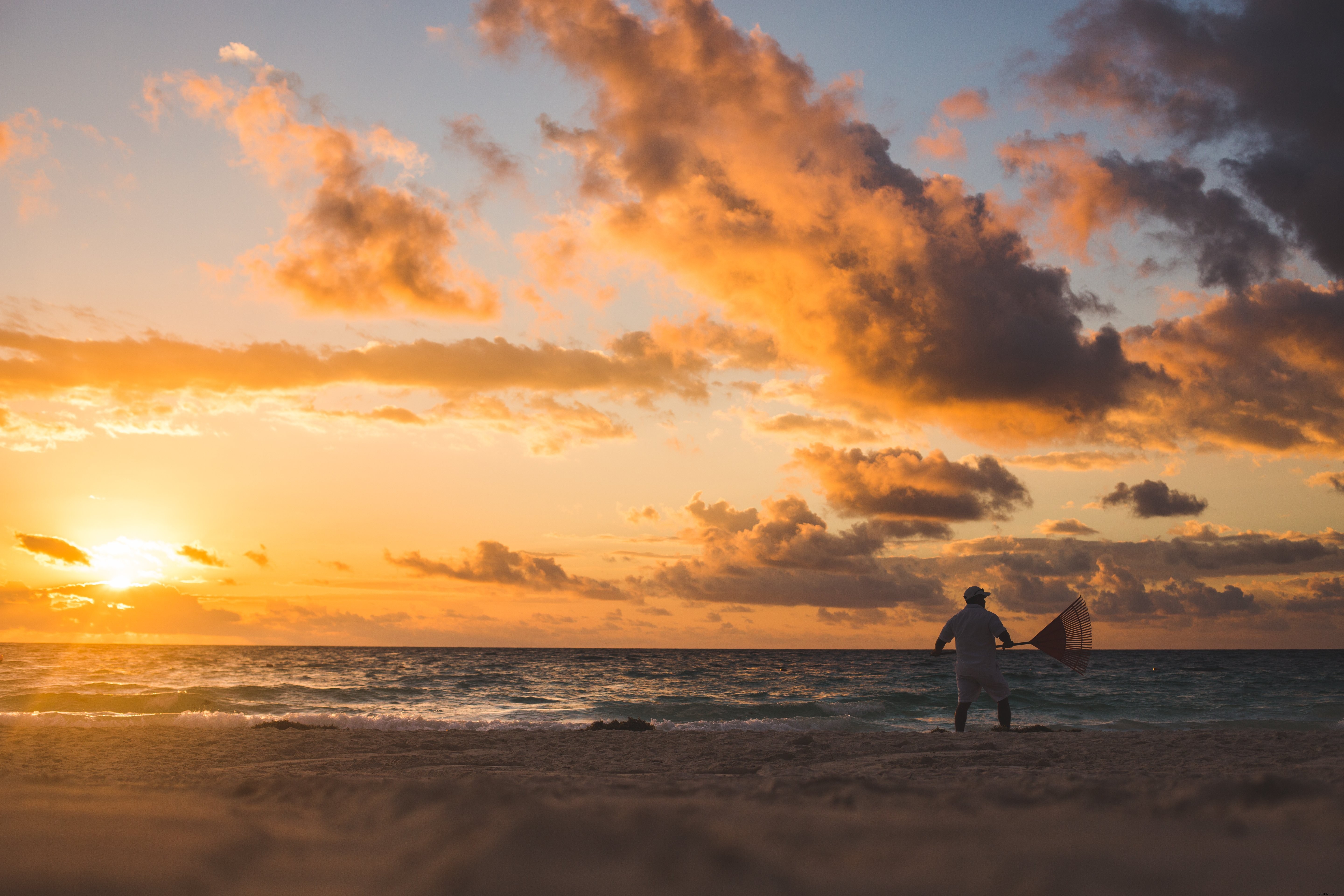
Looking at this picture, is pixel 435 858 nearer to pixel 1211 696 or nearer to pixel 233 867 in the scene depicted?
pixel 233 867

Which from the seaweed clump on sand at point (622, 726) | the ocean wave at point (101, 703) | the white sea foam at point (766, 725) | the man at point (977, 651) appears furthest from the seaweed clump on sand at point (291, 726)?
the man at point (977, 651)

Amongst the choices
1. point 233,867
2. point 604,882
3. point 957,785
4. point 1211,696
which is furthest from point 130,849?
point 1211,696

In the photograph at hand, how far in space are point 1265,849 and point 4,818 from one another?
2393mm

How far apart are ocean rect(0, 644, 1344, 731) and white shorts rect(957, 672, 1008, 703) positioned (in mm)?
2926

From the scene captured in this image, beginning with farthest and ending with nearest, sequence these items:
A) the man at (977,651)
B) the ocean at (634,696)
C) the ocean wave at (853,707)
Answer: the ocean wave at (853,707) < the ocean at (634,696) < the man at (977,651)

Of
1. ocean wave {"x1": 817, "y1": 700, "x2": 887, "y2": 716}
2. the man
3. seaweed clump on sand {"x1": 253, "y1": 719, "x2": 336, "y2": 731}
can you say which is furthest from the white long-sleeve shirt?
seaweed clump on sand {"x1": 253, "y1": 719, "x2": 336, "y2": 731}

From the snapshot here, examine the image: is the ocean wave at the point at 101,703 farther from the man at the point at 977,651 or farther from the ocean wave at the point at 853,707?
the man at the point at 977,651

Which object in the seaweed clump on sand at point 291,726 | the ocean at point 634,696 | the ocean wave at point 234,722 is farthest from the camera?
the ocean at point 634,696

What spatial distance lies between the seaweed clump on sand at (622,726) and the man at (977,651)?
3.96 meters

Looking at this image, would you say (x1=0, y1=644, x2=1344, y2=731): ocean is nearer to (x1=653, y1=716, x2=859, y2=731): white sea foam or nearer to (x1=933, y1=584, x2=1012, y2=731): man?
(x1=653, y1=716, x2=859, y2=731): white sea foam

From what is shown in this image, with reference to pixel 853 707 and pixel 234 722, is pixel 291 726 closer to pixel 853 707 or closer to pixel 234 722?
pixel 234 722

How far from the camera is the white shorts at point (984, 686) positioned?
326 inches

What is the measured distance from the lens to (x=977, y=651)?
329 inches

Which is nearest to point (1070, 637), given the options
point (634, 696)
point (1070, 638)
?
point (1070, 638)
